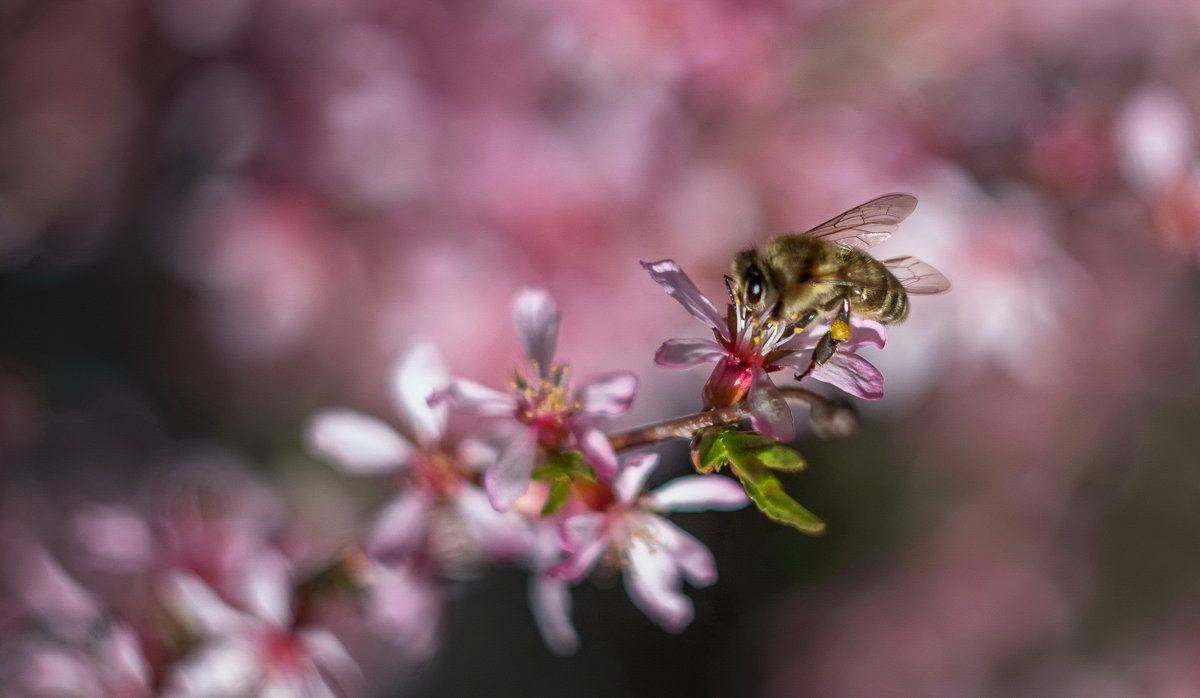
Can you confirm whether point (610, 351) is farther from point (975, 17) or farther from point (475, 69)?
point (975, 17)

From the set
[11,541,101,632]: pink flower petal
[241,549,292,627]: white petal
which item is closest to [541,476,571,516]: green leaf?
[241,549,292,627]: white petal

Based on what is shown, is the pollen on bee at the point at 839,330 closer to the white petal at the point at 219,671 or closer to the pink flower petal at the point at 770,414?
the pink flower petal at the point at 770,414

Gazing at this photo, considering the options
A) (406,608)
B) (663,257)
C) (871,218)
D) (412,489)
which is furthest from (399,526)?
(663,257)

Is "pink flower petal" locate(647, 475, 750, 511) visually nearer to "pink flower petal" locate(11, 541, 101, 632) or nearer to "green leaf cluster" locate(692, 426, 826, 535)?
"green leaf cluster" locate(692, 426, 826, 535)

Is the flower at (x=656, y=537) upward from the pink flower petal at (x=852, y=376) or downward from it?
downward

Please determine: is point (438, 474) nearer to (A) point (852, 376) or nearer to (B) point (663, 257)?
(A) point (852, 376)

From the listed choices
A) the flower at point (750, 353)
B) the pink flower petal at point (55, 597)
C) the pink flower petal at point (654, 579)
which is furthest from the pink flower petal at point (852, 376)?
the pink flower petal at point (55, 597)
